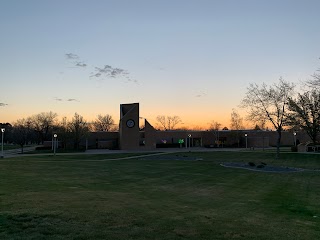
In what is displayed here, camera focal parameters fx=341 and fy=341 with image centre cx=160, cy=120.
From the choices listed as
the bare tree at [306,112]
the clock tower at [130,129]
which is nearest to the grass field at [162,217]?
the bare tree at [306,112]

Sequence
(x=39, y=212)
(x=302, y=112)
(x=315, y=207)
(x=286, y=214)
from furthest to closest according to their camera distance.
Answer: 1. (x=302, y=112)
2. (x=315, y=207)
3. (x=286, y=214)
4. (x=39, y=212)

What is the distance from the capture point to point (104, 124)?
132 metres

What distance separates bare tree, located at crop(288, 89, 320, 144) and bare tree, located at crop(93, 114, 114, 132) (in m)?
91.5

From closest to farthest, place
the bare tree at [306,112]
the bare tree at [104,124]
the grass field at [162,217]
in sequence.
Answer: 1. the grass field at [162,217]
2. the bare tree at [306,112]
3. the bare tree at [104,124]

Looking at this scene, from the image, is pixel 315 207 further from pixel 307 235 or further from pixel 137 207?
pixel 137 207

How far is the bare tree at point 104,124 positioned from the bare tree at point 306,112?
3602 inches

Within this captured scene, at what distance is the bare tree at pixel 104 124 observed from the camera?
131250mm

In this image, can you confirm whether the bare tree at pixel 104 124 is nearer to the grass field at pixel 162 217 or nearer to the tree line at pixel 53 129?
the tree line at pixel 53 129

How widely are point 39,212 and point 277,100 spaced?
152 feet

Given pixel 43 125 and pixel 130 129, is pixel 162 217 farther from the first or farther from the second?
pixel 43 125

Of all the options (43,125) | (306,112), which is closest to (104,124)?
(43,125)

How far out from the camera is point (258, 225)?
9.11 meters

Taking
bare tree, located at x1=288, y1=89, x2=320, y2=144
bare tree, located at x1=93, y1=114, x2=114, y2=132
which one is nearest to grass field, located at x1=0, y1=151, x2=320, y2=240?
bare tree, located at x1=288, y1=89, x2=320, y2=144

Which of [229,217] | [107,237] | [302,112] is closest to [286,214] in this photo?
[229,217]
